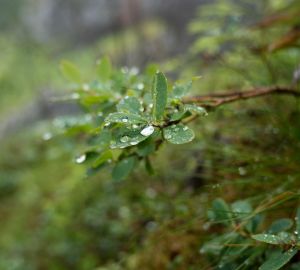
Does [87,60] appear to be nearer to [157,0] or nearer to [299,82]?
[157,0]

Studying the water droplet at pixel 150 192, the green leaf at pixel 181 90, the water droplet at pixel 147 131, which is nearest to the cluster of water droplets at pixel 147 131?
the water droplet at pixel 147 131

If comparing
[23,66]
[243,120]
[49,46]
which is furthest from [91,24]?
[243,120]

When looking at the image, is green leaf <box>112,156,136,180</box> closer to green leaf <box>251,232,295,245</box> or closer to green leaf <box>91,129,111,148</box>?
green leaf <box>91,129,111,148</box>

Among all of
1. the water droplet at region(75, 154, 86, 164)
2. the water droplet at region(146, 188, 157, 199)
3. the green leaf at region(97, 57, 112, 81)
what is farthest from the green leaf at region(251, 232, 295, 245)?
the water droplet at region(146, 188, 157, 199)

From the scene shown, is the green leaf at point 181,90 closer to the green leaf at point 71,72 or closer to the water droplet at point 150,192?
the green leaf at point 71,72

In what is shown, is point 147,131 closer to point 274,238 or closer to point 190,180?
point 274,238

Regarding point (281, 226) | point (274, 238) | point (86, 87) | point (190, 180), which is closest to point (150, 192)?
point (190, 180)
